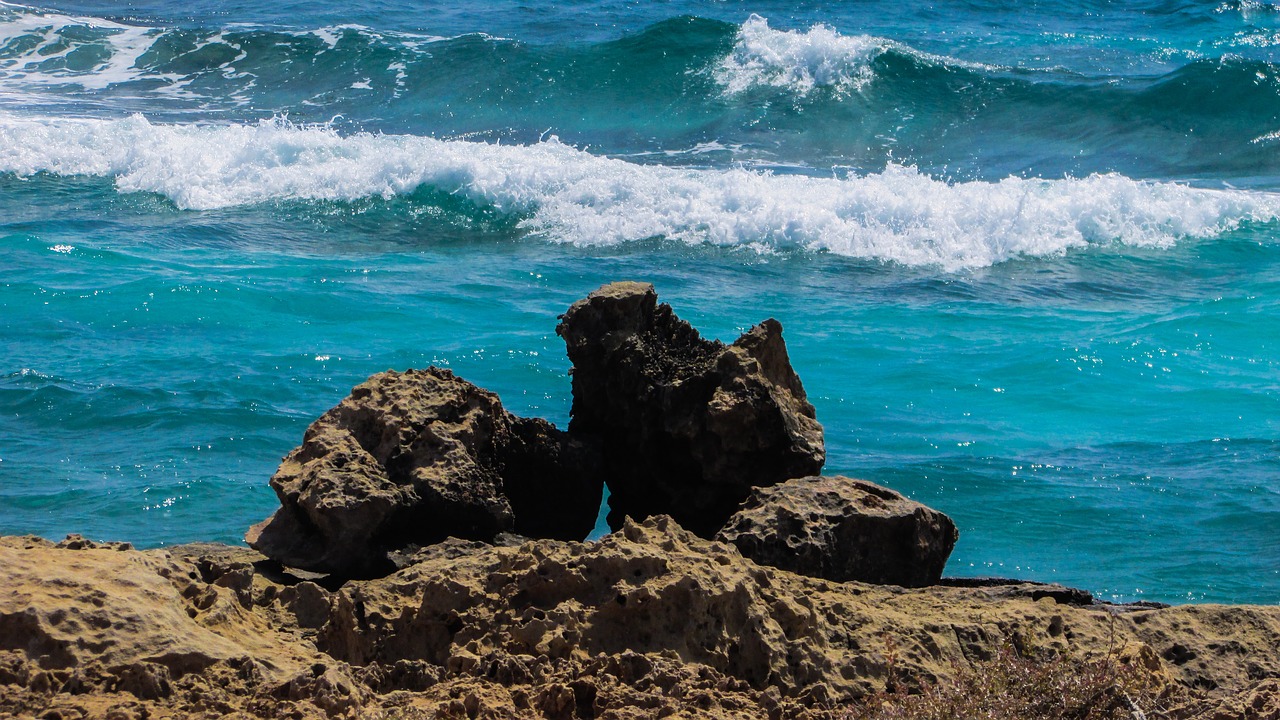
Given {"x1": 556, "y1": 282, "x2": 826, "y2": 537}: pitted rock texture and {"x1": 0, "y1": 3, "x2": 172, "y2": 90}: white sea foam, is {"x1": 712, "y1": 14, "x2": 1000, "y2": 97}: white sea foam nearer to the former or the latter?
{"x1": 0, "y1": 3, "x2": 172, "y2": 90}: white sea foam

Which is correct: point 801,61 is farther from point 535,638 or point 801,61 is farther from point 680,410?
point 535,638

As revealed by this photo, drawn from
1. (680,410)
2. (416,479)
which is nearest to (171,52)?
(680,410)

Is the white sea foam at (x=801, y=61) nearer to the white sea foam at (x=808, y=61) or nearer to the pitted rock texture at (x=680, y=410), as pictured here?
the white sea foam at (x=808, y=61)

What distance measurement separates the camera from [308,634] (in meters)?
3.77

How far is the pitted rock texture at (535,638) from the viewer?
3135 millimetres

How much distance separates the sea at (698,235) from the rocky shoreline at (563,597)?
7.21 feet

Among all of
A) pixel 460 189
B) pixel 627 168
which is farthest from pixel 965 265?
pixel 460 189

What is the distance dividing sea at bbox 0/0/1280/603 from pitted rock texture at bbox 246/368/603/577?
7.26 feet

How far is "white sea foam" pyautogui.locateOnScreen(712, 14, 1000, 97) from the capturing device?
75.4 feet

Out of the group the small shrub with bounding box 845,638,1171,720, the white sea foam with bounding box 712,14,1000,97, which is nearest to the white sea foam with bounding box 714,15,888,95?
the white sea foam with bounding box 712,14,1000,97

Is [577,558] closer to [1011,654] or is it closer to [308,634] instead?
[308,634]

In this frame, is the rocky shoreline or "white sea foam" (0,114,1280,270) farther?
"white sea foam" (0,114,1280,270)

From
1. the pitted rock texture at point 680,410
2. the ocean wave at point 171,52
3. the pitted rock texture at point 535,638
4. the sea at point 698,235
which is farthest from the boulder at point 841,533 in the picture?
the ocean wave at point 171,52

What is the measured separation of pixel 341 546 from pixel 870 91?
19515mm
